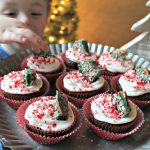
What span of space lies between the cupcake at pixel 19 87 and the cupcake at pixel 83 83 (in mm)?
151

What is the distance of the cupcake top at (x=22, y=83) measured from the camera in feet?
5.12

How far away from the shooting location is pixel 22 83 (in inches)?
62.5

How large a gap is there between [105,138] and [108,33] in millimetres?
2232

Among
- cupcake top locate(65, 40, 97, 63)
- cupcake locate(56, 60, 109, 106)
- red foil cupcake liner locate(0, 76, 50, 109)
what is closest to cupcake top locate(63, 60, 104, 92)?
cupcake locate(56, 60, 109, 106)

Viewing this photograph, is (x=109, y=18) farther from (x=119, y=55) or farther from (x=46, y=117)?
(x=46, y=117)

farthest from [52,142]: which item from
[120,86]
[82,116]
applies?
[120,86]

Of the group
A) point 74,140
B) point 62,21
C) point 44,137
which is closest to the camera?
point 44,137

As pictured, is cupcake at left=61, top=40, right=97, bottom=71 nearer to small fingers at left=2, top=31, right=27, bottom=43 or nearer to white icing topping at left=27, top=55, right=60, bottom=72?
white icing topping at left=27, top=55, right=60, bottom=72

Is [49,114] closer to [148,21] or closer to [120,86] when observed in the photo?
[120,86]

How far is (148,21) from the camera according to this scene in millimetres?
2100

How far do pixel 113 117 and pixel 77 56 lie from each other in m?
0.59

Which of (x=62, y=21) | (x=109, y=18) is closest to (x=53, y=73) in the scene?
(x=62, y=21)

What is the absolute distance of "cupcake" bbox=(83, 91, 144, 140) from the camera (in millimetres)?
1408

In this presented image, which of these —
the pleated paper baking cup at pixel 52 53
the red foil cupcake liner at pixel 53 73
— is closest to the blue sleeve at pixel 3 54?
the pleated paper baking cup at pixel 52 53
